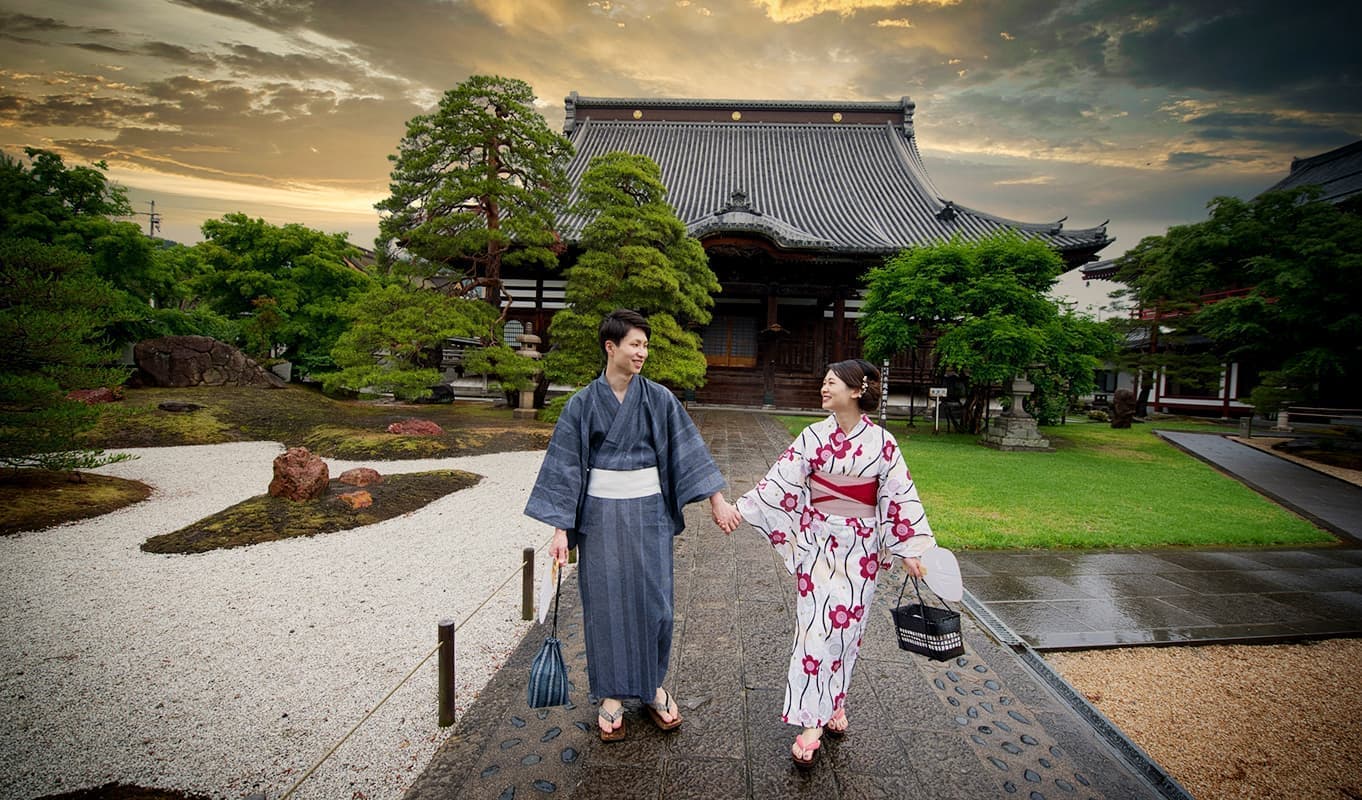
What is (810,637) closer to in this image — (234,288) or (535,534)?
(535,534)

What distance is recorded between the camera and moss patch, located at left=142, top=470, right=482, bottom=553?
Result: 4.86m

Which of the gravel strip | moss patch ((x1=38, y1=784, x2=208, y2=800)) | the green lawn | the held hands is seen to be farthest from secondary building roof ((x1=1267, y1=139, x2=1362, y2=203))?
moss patch ((x1=38, y1=784, x2=208, y2=800))

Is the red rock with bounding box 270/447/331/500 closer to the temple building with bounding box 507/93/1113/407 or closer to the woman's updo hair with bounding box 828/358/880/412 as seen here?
the woman's updo hair with bounding box 828/358/880/412

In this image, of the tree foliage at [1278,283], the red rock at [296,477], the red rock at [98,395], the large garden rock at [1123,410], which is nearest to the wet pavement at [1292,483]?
the tree foliage at [1278,283]

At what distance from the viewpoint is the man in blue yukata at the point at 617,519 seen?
2.44 metres

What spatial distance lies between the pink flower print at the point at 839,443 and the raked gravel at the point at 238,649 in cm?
217

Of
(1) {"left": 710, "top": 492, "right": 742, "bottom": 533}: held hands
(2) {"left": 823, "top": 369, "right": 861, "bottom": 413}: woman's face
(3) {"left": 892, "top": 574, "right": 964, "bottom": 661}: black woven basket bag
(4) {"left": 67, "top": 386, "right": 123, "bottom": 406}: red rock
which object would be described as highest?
(2) {"left": 823, "top": 369, "right": 861, "bottom": 413}: woman's face

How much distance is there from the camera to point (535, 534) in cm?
559

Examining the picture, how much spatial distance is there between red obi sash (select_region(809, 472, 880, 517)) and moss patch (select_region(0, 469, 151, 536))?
23.4 ft

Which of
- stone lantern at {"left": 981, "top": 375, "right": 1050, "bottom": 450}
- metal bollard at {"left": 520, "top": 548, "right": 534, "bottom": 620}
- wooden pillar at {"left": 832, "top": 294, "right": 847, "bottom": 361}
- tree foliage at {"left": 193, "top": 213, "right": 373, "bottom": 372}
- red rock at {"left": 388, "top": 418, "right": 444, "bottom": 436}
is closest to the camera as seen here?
metal bollard at {"left": 520, "top": 548, "right": 534, "bottom": 620}

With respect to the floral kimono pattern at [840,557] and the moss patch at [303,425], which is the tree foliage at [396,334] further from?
the floral kimono pattern at [840,557]

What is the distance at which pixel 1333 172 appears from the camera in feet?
60.2

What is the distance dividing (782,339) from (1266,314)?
9795 mm

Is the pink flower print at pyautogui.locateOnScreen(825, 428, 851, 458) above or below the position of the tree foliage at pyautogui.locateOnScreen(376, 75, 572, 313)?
below
